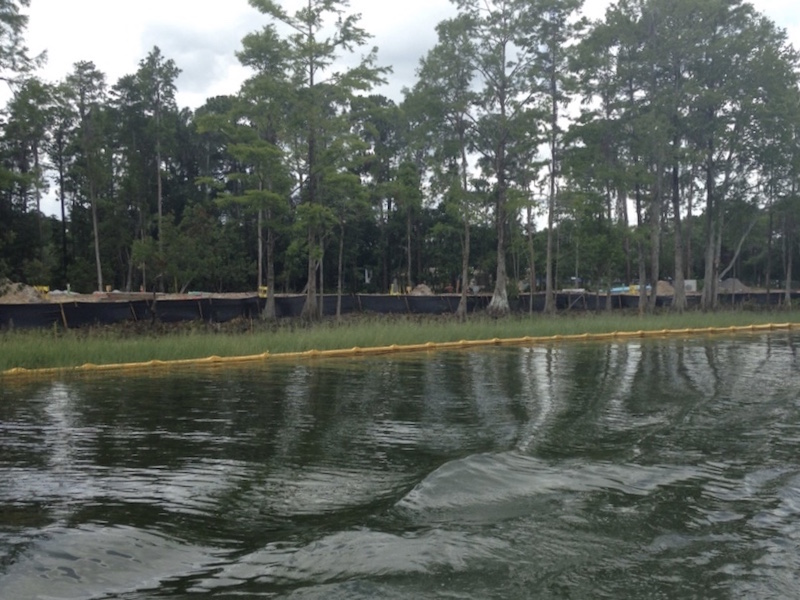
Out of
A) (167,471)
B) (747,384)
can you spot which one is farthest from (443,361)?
(167,471)

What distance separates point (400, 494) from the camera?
5.55 meters

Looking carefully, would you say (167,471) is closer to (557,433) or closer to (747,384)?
(557,433)

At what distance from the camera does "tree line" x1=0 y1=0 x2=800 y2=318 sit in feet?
81.4

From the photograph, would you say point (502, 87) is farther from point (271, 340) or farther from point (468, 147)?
point (271, 340)

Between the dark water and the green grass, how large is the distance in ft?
9.54

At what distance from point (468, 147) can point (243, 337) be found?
1675 centimetres

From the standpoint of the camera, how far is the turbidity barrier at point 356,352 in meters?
13.0

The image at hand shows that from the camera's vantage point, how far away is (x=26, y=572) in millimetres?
→ 4035

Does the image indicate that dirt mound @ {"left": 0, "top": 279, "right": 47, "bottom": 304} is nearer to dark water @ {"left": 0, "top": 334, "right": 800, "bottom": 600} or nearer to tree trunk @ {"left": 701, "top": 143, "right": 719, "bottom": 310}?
dark water @ {"left": 0, "top": 334, "right": 800, "bottom": 600}

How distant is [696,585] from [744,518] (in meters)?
1.30

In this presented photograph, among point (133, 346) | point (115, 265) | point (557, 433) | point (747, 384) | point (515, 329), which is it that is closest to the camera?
point (557, 433)

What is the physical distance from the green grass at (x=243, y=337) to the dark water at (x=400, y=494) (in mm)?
2909

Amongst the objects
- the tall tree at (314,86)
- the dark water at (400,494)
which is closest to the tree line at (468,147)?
the tall tree at (314,86)

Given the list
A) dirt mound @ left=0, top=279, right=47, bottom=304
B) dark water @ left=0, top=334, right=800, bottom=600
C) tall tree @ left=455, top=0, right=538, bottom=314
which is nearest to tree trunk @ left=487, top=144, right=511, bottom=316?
tall tree @ left=455, top=0, right=538, bottom=314
